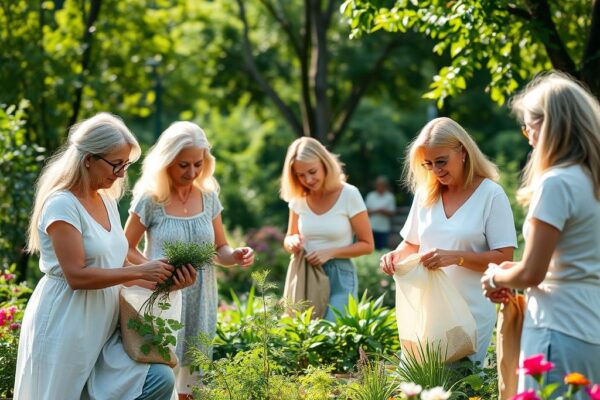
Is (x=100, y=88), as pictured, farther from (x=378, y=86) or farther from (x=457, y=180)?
(x=378, y=86)

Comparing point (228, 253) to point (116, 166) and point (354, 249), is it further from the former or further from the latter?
point (116, 166)

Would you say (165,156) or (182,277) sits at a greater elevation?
(165,156)

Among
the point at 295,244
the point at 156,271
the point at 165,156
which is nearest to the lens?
the point at 156,271

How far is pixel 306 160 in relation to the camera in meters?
7.13

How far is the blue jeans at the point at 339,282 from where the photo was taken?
287 inches

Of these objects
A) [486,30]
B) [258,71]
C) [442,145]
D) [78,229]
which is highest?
[258,71]

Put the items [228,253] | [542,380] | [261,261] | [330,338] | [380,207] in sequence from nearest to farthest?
[542,380]
[228,253]
[330,338]
[261,261]
[380,207]

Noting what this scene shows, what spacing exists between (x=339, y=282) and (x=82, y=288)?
118 inches

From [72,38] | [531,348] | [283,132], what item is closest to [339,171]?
[531,348]

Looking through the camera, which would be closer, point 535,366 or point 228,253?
point 535,366

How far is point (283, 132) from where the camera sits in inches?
1206

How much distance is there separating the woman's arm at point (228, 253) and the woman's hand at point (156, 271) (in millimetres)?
1302

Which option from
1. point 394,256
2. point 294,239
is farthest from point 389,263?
point 294,239

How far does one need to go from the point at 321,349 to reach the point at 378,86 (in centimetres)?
1536
